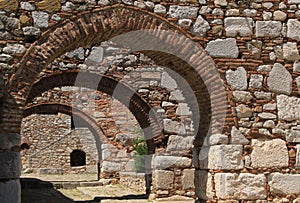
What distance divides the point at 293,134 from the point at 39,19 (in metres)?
3.53

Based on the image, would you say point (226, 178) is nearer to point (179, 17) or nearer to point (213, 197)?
point (213, 197)

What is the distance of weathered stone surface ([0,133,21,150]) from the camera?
475 cm

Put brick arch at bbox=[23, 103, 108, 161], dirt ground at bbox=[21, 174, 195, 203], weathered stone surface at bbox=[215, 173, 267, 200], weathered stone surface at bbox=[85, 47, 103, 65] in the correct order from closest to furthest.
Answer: weathered stone surface at bbox=[215, 173, 267, 200] → dirt ground at bbox=[21, 174, 195, 203] → weathered stone surface at bbox=[85, 47, 103, 65] → brick arch at bbox=[23, 103, 108, 161]

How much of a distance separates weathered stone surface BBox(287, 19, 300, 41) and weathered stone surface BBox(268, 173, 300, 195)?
185cm

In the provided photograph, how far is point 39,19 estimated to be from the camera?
5.07m

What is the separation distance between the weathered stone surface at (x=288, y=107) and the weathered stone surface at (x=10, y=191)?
11.1 feet

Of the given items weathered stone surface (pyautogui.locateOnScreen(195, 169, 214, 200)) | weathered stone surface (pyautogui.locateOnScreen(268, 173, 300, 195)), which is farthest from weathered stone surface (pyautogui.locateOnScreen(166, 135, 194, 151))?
weathered stone surface (pyautogui.locateOnScreen(268, 173, 300, 195))

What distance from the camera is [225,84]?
18.0 ft

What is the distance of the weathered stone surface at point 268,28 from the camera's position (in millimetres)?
5648

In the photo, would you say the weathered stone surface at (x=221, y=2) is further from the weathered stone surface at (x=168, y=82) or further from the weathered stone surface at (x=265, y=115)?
the weathered stone surface at (x=168, y=82)

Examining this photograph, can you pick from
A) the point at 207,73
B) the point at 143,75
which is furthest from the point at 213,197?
the point at 143,75

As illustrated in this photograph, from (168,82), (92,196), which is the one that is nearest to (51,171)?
(92,196)

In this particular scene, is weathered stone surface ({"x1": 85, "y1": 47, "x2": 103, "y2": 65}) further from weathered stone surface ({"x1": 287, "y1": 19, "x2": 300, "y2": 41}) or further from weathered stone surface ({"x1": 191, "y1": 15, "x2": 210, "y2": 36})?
weathered stone surface ({"x1": 287, "y1": 19, "x2": 300, "y2": 41})

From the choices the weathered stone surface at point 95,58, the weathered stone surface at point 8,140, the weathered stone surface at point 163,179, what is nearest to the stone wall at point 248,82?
the weathered stone surface at point 8,140
